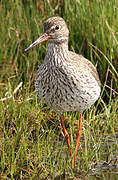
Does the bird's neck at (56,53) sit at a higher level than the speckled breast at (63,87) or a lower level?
higher

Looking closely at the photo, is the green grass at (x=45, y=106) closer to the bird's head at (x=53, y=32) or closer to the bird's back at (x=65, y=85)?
the bird's back at (x=65, y=85)

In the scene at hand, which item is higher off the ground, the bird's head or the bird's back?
the bird's head

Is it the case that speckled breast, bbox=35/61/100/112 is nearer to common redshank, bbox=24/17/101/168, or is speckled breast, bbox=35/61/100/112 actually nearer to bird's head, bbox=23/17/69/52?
common redshank, bbox=24/17/101/168

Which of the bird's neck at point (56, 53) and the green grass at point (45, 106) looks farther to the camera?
the bird's neck at point (56, 53)

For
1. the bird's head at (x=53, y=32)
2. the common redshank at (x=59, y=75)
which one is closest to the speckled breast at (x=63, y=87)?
the common redshank at (x=59, y=75)

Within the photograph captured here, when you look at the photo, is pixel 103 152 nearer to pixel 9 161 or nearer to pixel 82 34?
pixel 9 161

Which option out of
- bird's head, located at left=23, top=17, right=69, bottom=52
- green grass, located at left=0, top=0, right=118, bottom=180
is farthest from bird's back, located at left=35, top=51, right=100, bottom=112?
green grass, located at left=0, top=0, right=118, bottom=180

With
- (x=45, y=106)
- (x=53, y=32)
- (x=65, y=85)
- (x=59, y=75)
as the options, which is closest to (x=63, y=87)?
(x=65, y=85)

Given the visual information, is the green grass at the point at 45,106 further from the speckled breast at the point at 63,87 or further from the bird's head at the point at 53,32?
the bird's head at the point at 53,32

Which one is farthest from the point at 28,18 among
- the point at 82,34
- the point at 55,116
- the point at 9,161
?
the point at 9,161

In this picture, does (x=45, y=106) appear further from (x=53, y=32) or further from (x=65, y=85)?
(x=53, y=32)

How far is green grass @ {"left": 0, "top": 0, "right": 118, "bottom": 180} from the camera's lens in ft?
16.2

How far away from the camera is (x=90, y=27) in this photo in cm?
684

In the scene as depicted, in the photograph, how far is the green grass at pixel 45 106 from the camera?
4.93 metres
